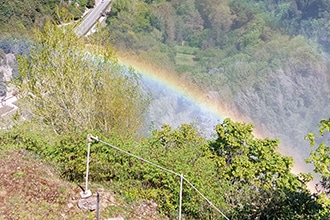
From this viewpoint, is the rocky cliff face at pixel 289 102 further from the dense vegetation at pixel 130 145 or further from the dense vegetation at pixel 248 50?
the dense vegetation at pixel 130 145

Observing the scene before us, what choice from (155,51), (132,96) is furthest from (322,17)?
(132,96)

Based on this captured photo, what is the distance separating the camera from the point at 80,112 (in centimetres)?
772

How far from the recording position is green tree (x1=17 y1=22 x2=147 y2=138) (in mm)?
7418

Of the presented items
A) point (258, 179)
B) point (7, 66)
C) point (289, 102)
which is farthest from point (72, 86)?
point (289, 102)

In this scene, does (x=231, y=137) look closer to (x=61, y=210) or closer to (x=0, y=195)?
(x=61, y=210)

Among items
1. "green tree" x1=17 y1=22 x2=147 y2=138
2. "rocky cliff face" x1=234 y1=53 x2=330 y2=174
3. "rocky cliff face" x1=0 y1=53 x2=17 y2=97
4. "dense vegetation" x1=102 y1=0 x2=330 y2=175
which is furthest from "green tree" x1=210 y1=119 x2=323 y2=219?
"rocky cliff face" x1=234 y1=53 x2=330 y2=174

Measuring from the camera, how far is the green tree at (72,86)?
7.42 meters

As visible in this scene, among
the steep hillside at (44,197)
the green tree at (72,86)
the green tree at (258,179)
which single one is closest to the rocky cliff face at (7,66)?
the green tree at (72,86)

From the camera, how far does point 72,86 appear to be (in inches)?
295

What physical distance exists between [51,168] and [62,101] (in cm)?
225

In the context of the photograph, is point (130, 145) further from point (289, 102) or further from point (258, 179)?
point (289, 102)

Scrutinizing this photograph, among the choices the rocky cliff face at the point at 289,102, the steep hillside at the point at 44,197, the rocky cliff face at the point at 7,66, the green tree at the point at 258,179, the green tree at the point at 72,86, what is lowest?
the rocky cliff face at the point at 7,66

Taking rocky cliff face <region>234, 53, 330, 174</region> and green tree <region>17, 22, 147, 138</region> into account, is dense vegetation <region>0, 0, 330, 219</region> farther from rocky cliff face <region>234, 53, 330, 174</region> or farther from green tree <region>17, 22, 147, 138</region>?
A: rocky cliff face <region>234, 53, 330, 174</region>

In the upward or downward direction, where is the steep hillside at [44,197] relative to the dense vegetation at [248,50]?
downward
